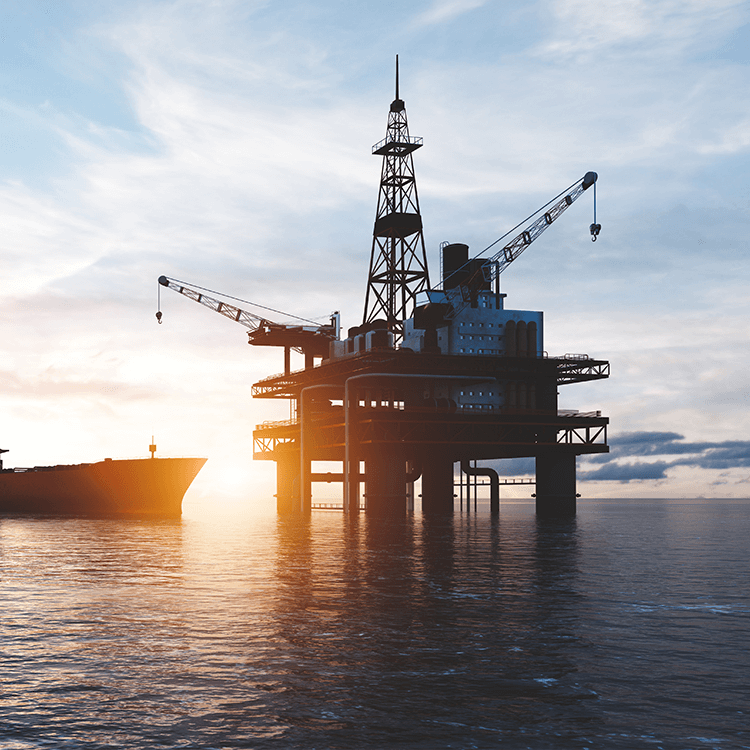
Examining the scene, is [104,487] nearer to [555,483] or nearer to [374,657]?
[555,483]

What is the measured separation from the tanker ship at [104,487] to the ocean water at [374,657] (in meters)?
70.8

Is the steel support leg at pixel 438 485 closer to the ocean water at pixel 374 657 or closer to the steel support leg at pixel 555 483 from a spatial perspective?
the steel support leg at pixel 555 483

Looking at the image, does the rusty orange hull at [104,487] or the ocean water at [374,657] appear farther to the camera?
the rusty orange hull at [104,487]

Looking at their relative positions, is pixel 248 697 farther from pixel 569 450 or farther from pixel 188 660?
pixel 569 450

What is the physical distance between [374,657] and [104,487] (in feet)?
333

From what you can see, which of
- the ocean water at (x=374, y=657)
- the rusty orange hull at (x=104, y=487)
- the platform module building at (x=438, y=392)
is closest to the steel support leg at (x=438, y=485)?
the platform module building at (x=438, y=392)

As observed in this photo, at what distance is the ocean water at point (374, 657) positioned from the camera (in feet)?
48.7

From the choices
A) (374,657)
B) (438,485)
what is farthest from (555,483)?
(374,657)

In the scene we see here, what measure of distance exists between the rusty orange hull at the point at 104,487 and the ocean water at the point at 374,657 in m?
70.7

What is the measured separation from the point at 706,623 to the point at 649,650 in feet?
18.8

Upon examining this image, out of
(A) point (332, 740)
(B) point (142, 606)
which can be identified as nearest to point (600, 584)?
(B) point (142, 606)

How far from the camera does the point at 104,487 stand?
377ft

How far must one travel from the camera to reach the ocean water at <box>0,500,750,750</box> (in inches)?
584

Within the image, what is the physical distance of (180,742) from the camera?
46.4 feet
